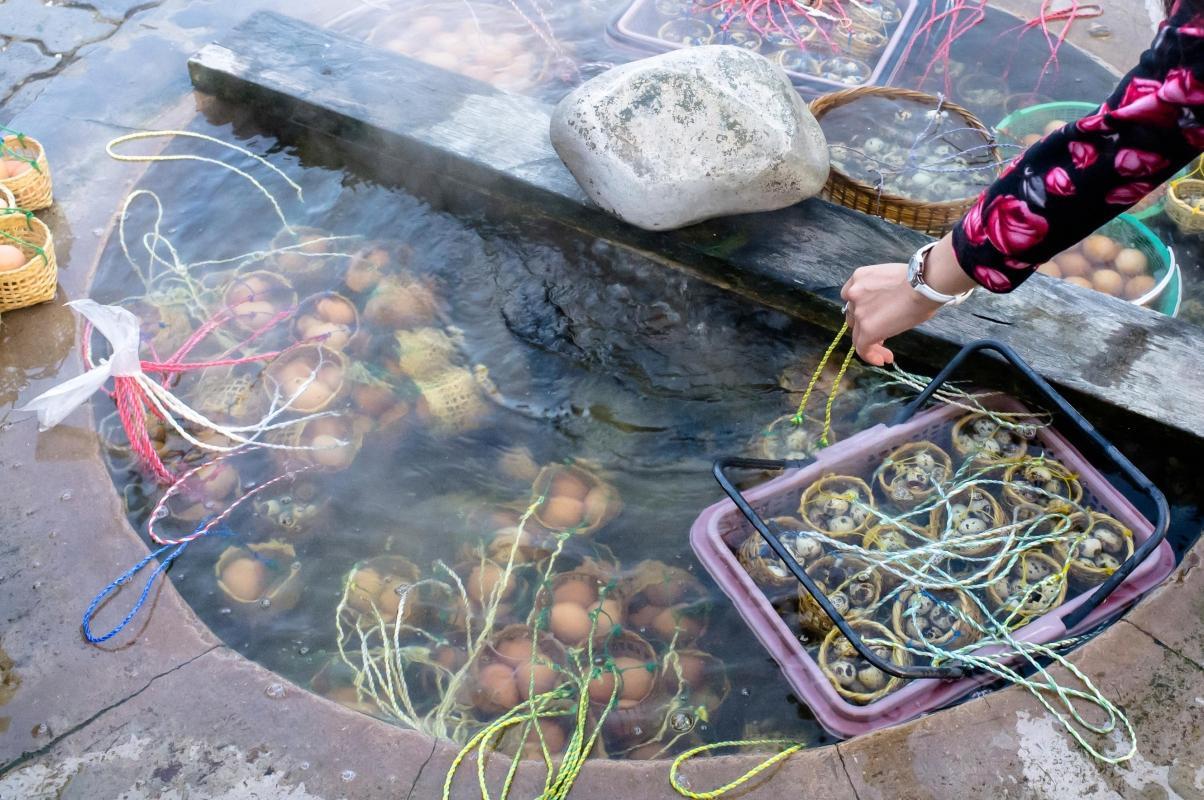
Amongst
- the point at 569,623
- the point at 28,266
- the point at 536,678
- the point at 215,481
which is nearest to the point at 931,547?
the point at 569,623

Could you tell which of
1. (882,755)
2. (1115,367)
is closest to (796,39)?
(1115,367)

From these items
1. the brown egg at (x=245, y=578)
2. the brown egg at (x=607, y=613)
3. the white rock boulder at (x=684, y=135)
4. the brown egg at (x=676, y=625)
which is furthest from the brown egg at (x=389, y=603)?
the white rock boulder at (x=684, y=135)

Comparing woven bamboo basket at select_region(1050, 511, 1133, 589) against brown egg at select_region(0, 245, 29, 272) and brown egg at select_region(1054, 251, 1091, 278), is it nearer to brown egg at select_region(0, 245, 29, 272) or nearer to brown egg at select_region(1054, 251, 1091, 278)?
brown egg at select_region(1054, 251, 1091, 278)

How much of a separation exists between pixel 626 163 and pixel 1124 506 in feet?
6.53

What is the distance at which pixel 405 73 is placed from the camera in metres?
4.02

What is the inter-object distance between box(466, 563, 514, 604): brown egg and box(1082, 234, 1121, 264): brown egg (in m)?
3.04

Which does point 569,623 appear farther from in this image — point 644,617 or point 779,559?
point 779,559

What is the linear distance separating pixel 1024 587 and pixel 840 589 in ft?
1.75

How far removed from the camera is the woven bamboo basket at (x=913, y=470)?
8.86 feet

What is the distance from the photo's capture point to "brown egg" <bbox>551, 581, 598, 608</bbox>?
8.50 feet

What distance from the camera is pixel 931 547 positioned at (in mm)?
2428

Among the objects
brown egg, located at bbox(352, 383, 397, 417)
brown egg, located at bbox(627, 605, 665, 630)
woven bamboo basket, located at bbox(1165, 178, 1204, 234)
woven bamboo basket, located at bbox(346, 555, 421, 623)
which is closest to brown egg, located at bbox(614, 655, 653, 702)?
brown egg, located at bbox(627, 605, 665, 630)

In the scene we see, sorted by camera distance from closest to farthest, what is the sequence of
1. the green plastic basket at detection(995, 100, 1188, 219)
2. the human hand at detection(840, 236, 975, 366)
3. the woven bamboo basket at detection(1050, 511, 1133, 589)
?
the human hand at detection(840, 236, 975, 366)
the woven bamboo basket at detection(1050, 511, 1133, 589)
the green plastic basket at detection(995, 100, 1188, 219)

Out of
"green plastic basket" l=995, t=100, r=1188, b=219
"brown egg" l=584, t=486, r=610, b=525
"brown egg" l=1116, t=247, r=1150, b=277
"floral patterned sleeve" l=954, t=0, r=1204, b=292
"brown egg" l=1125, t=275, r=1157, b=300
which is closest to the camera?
"floral patterned sleeve" l=954, t=0, r=1204, b=292
